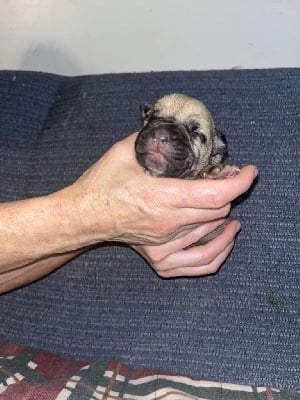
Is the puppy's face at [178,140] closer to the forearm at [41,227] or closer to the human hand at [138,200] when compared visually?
the human hand at [138,200]

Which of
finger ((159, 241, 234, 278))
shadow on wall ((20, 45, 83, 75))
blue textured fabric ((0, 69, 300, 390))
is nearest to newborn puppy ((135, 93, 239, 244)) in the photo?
finger ((159, 241, 234, 278))

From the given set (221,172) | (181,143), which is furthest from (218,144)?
(181,143)

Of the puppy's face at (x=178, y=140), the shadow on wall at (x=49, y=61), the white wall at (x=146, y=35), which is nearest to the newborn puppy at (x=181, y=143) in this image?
the puppy's face at (x=178, y=140)

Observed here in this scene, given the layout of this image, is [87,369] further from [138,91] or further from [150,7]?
[150,7]

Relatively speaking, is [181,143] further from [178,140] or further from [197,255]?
[197,255]

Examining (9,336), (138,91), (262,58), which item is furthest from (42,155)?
(262,58)

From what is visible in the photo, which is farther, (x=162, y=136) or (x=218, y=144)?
(x=218, y=144)

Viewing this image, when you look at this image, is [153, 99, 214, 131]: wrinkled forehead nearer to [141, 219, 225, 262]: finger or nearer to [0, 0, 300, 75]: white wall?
[141, 219, 225, 262]: finger

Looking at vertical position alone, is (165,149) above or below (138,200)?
above
